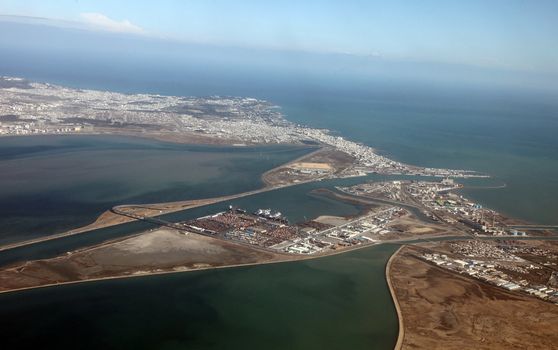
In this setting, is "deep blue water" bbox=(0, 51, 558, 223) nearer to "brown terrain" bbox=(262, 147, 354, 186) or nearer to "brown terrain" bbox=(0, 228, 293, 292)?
"brown terrain" bbox=(262, 147, 354, 186)

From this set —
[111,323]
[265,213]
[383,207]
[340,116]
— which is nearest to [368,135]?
[340,116]

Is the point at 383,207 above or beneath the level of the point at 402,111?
beneath

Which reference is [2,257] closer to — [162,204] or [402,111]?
[162,204]

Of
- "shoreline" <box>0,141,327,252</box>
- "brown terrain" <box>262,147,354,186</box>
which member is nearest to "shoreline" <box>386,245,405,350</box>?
"shoreline" <box>0,141,327,252</box>

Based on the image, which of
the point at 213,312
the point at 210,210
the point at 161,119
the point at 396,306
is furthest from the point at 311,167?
the point at 161,119

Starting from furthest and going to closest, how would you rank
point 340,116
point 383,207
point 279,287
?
point 340,116 < point 383,207 < point 279,287

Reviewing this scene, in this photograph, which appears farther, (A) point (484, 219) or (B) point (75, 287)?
(A) point (484, 219)

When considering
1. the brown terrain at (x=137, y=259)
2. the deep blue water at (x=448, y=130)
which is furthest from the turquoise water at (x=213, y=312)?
the deep blue water at (x=448, y=130)
